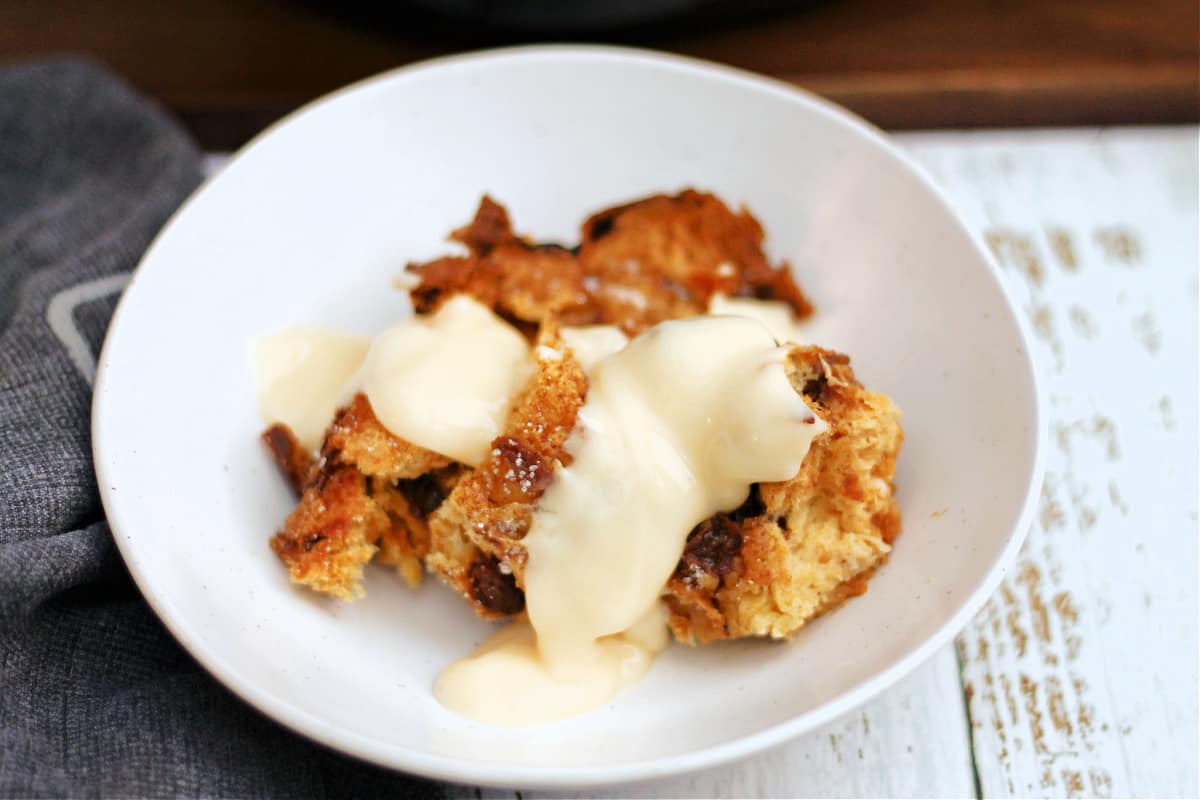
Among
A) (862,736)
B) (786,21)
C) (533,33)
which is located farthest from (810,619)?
(786,21)

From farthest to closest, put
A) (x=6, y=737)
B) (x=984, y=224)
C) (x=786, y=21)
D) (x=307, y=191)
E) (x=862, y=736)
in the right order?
1. (x=786, y=21)
2. (x=984, y=224)
3. (x=307, y=191)
4. (x=862, y=736)
5. (x=6, y=737)

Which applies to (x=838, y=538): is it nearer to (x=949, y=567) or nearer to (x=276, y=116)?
(x=949, y=567)

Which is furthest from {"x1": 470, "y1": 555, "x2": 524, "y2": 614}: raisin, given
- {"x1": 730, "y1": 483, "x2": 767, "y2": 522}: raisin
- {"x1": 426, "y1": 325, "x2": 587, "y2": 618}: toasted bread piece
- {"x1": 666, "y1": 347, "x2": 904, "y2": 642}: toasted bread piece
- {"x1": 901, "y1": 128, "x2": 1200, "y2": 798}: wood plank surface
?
{"x1": 901, "y1": 128, "x2": 1200, "y2": 798}: wood plank surface

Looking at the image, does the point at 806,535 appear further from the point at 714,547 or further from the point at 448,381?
the point at 448,381

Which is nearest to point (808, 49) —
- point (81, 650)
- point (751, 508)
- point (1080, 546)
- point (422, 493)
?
point (1080, 546)

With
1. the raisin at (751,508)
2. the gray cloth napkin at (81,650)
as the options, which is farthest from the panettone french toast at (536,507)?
the gray cloth napkin at (81,650)

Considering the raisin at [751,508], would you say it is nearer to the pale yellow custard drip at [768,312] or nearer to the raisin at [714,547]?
the raisin at [714,547]
